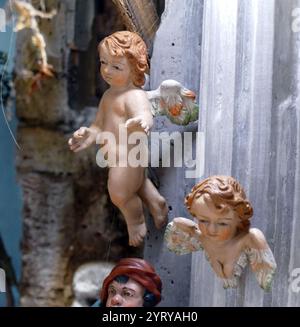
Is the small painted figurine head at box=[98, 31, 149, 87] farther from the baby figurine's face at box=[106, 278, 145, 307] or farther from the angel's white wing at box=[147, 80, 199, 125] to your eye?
the baby figurine's face at box=[106, 278, 145, 307]

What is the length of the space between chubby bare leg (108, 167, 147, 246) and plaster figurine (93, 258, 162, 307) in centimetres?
7

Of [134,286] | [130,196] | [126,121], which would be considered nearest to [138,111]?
[126,121]

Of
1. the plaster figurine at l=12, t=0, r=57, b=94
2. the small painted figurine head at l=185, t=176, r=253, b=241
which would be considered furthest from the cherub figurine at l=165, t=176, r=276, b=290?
the plaster figurine at l=12, t=0, r=57, b=94

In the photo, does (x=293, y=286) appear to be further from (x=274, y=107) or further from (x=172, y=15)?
(x=172, y=15)

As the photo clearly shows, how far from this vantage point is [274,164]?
1.21 meters

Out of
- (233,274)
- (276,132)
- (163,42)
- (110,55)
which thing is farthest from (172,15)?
(233,274)

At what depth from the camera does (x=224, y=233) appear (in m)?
1.12

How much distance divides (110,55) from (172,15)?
0.15 metres

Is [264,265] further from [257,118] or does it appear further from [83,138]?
[83,138]

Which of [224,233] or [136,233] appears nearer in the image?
[224,233]

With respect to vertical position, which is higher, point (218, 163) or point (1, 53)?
point (1, 53)

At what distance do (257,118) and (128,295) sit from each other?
33cm

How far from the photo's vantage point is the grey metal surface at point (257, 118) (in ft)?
3.92
